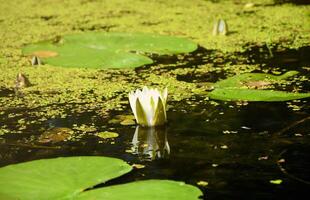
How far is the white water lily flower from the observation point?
1.81 meters

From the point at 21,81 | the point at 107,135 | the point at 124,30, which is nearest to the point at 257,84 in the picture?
the point at 107,135

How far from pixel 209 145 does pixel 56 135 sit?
0.50 metres

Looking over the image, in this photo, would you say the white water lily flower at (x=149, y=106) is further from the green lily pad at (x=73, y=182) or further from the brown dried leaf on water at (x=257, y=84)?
the brown dried leaf on water at (x=257, y=84)

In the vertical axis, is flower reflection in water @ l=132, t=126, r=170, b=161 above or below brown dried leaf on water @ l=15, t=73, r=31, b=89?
below

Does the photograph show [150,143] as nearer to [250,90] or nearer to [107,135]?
[107,135]

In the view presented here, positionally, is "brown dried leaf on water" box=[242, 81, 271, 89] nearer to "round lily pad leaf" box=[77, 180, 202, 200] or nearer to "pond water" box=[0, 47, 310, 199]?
"pond water" box=[0, 47, 310, 199]

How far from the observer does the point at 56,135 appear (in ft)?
5.96

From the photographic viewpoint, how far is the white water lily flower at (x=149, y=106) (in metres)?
1.81

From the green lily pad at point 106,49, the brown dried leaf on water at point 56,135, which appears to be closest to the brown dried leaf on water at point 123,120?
the brown dried leaf on water at point 56,135

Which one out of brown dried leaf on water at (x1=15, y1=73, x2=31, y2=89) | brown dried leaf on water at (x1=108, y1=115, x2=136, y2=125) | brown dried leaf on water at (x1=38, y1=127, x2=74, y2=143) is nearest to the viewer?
brown dried leaf on water at (x1=38, y1=127, x2=74, y2=143)

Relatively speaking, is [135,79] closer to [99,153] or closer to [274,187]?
[99,153]

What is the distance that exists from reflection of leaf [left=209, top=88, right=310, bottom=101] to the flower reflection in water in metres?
0.34

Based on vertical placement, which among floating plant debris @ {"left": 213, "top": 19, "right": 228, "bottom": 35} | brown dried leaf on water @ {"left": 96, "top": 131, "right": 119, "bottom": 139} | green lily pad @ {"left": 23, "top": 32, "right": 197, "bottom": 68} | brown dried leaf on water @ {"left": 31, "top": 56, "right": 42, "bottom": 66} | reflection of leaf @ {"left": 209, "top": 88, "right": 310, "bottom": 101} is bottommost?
brown dried leaf on water @ {"left": 96, "top": 131, "right": 119, "bottom": 139}

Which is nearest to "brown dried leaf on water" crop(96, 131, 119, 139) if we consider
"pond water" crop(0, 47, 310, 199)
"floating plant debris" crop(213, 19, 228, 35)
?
"pond water" crop(0, 47, 310, 199)
